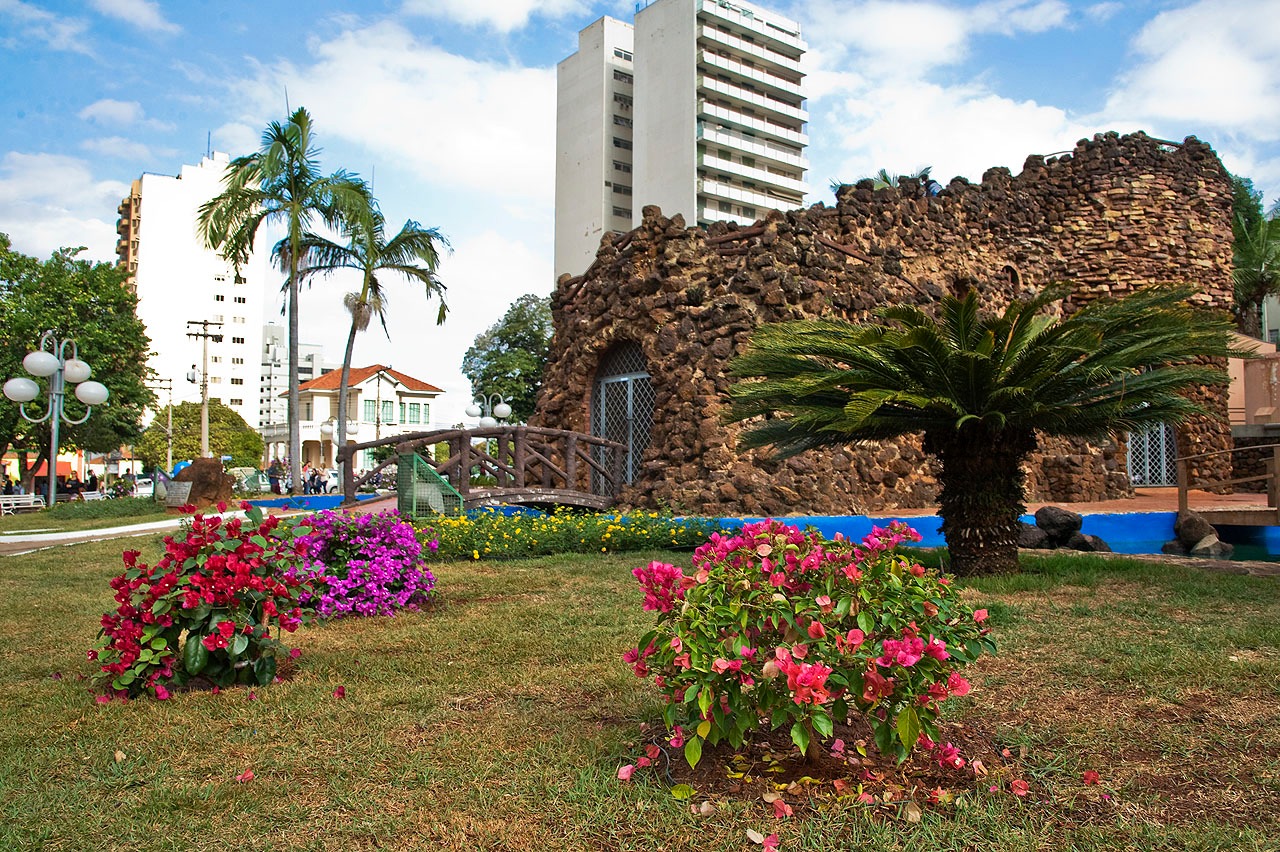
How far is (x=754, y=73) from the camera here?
195ft

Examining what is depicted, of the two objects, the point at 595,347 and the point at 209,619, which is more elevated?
the point at 595,347

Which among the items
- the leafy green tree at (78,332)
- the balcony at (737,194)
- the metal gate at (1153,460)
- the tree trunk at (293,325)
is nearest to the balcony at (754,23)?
the balcony at (737,194)

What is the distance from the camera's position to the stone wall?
1320cm

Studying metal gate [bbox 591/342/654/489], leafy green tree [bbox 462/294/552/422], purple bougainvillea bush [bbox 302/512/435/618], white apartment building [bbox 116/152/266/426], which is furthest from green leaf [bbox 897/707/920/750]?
white apartment building [bbox 116/152/266/426]

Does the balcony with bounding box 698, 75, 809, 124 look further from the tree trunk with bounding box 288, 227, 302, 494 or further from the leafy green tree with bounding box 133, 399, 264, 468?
the tree trunk with bounding box 288, 227, 302, 494

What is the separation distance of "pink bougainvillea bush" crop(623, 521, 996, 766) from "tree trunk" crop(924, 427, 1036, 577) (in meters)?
4.59

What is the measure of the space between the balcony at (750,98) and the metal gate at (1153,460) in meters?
43.3

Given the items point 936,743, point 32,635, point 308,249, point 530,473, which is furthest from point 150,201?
point 936,743

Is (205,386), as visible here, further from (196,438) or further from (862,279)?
(196,438)

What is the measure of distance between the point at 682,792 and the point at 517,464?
11.2 meters

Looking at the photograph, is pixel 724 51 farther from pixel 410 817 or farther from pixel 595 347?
pixel 410 817

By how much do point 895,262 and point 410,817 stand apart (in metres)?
14.0

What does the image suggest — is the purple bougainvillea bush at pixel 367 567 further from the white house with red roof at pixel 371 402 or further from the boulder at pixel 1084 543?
the white house with red roof at pixel 371 402

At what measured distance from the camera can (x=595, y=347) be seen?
15766 millimetres
